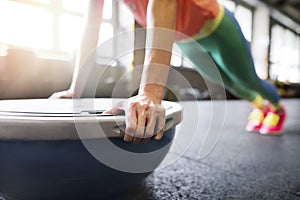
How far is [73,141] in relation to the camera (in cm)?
38

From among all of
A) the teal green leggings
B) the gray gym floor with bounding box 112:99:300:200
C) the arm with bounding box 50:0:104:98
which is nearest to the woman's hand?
the gray gym floor with bounding box 112:99:300:200

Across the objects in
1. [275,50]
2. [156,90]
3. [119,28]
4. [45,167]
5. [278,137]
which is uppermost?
[275,50]

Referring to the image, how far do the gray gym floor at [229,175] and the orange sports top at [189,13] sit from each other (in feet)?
0.74

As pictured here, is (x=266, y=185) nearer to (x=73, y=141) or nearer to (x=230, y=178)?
(x=230, y=178)

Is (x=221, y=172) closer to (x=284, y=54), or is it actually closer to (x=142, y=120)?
(x=142, y=120)

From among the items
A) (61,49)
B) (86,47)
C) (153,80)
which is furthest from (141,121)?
(61,49)

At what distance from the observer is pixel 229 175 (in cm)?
70

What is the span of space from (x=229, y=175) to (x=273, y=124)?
764 millimetres

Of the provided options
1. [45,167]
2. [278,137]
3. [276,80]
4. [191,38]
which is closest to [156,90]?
[45,167]

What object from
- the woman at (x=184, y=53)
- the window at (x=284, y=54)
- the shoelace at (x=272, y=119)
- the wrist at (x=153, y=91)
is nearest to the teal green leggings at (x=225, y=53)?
the woman at (x=184, y=53)

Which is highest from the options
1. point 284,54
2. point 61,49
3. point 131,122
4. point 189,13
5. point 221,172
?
point 284,54

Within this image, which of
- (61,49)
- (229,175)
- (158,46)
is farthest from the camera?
(61,49)

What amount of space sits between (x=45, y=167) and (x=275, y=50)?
25.6ft

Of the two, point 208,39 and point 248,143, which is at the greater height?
point 208,39
